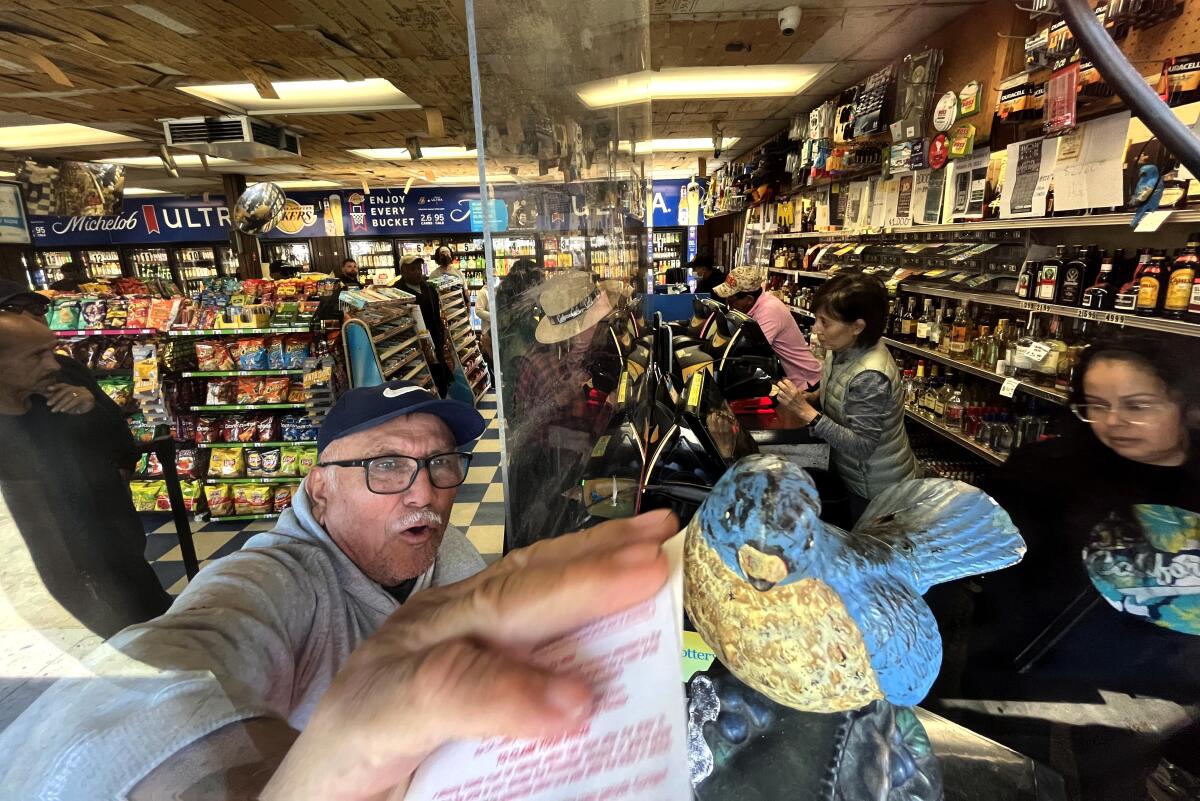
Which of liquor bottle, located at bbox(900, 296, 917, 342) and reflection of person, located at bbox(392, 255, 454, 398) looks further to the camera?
reflection of person, located at bbox(392, 255, 454, 398)

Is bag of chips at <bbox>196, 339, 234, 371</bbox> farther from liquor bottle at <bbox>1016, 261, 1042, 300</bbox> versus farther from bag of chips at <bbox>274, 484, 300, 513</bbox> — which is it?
liquor bottle at <bbox>1016, 261, 1042, 300</bbox>

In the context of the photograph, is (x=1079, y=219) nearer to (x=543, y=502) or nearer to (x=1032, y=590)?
(x=1032, y=590)

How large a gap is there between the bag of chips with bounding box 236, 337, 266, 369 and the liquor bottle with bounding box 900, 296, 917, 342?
4.65 m

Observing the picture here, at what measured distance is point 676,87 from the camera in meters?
5.08

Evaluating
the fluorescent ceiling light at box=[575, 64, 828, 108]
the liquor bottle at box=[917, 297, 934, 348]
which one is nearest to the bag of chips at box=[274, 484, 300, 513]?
the fluorescent ceiling light at box=[575, 64, 828, 108]

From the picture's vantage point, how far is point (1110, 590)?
1000 mm

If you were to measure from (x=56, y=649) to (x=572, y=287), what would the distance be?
2.99 ft

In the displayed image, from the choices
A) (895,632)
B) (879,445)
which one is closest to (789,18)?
(879,445)

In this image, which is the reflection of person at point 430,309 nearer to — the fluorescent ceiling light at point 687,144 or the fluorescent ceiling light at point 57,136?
the fluorescent ceiling light at point 57,136

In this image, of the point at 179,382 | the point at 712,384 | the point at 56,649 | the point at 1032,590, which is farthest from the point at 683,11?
the point at 179,382

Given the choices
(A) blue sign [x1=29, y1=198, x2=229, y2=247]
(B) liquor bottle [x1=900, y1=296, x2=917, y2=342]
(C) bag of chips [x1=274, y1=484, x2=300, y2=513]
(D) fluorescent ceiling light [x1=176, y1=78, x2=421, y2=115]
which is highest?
(D) fluorescent ceiling light [x1=176, y1=78, x2=421, y2=115]

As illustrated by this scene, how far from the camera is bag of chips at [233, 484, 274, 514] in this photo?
3977 millimetres

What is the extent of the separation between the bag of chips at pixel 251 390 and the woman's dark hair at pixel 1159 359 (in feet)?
14.5

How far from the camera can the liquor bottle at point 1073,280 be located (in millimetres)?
2397
